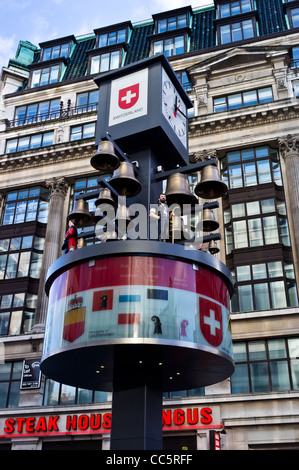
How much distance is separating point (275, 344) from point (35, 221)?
77.0 ft

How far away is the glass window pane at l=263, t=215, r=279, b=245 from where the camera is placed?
3634cm

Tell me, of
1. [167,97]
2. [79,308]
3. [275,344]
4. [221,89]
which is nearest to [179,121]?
[167,97]

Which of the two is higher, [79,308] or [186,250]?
[186,250]

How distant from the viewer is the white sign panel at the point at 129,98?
55.7 feet

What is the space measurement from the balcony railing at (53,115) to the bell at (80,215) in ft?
109

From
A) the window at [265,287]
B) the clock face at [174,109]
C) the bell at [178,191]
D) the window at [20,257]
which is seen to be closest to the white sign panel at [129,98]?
the clock face at [174,109]

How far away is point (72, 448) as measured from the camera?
33.6 metres

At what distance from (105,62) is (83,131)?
33.7 ft

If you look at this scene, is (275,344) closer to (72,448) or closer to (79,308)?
(72,448)

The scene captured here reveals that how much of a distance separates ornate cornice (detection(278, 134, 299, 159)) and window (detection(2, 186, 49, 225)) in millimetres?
21545

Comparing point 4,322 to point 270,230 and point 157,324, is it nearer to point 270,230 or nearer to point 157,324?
point 270,230

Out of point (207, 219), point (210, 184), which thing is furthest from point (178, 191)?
point (207, 219)
